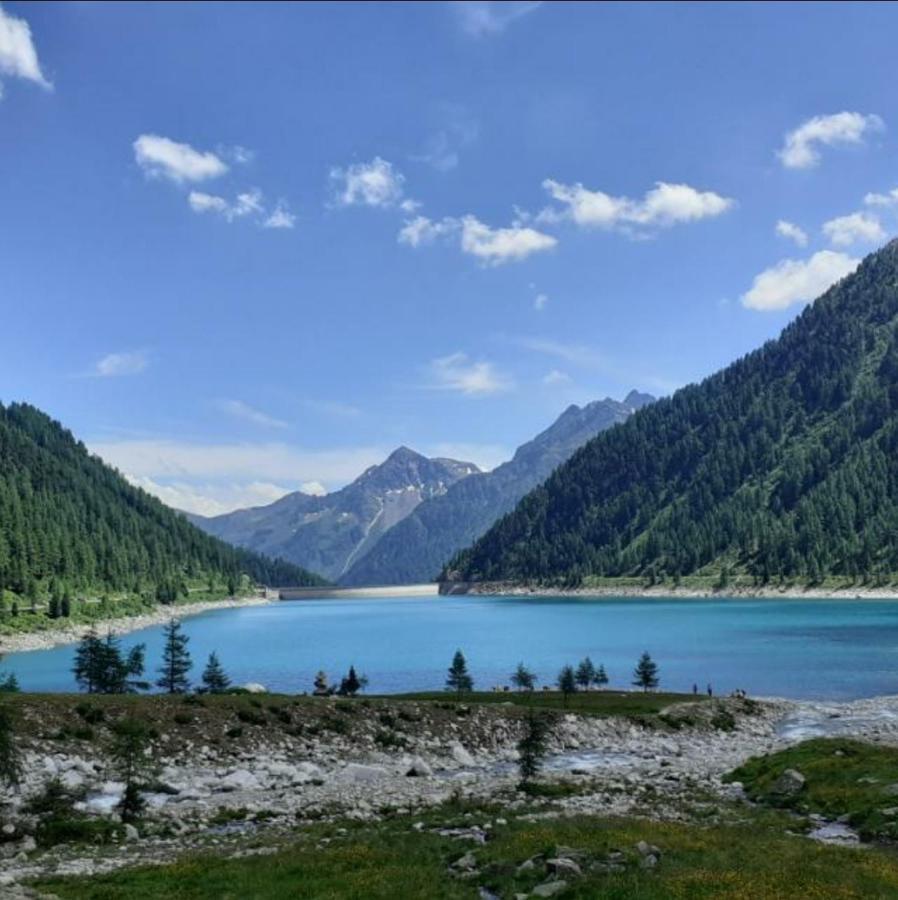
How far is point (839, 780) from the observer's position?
37469 millimetres

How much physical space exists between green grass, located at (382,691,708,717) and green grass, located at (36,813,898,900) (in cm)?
3885

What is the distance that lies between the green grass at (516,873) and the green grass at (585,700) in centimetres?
3885

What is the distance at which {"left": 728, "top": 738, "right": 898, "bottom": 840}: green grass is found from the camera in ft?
101

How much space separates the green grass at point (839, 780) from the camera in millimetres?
30889

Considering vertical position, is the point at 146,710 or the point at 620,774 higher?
the point at 146,710

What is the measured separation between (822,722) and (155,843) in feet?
185

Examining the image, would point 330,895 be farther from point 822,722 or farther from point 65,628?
point 65,628

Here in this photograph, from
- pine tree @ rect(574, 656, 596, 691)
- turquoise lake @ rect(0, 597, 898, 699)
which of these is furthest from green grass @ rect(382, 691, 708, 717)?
turquoise lake @ rect(0, 597, 898, 699)

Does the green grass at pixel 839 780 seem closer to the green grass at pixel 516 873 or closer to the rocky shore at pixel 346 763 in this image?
the rocky shore at pixel 346 763

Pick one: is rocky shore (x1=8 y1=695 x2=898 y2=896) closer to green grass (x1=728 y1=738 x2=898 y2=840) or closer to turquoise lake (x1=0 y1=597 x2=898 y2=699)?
green grass (x1=728 y1=738 x2=898 y2=840)

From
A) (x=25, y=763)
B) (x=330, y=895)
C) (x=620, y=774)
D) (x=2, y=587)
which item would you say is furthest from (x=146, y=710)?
(x=2, y=587)

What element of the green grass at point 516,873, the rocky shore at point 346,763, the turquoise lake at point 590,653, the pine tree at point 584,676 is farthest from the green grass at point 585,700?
the green grass at point 516,873

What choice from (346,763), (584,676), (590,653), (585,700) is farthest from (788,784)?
(590,653)

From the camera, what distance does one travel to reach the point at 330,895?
67.9ft
